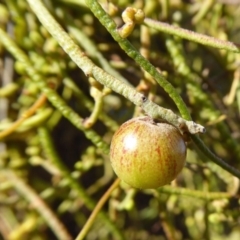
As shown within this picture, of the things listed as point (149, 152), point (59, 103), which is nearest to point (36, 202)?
point (59, 103)

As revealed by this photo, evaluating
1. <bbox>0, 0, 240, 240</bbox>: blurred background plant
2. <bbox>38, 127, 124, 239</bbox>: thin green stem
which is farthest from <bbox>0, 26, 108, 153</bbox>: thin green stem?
<bbox>38, 127, 124, 239</bbox>: thin green stem

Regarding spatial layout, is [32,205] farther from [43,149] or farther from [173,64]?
[173,64]

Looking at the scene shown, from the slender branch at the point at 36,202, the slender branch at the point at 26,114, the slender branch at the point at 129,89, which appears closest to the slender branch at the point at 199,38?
the slender branch at the point at 129,89

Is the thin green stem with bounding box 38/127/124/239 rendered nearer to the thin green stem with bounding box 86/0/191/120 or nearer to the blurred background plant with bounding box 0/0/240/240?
the blurred background plant with bounding box 0/0/240/240

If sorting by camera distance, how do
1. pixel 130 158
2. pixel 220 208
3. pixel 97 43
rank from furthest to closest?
pixel 97 43 < pixel 220 208 < pixel 130 158

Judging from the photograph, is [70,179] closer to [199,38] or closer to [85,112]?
[85,112]

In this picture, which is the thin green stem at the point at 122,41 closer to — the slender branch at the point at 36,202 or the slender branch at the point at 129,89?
the slender branch at the point at 129,89

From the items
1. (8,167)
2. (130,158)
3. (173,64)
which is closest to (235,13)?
(173,64)
